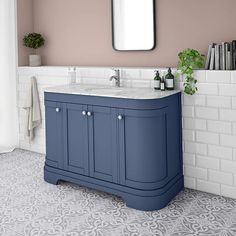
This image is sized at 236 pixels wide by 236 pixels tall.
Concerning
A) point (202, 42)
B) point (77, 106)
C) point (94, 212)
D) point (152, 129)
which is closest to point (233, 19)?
point (202, 42)

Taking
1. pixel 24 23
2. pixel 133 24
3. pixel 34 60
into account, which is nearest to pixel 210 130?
pixel 133 24

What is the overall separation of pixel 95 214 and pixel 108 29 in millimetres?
2136

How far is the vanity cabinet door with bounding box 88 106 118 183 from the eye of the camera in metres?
3.21

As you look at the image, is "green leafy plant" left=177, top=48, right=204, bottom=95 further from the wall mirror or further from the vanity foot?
the vanity foot

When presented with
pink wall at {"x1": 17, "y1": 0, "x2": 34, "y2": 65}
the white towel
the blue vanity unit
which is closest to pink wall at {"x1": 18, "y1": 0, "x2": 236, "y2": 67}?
pink wall at {"x1": 17, "y1": 0, "x2": 34, "y2": 65}

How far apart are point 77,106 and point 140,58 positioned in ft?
3.09

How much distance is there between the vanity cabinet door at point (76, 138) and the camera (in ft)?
11.2

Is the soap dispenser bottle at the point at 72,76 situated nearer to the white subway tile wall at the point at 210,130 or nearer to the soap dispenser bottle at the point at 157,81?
the white subway tile wall at the point at 210,130

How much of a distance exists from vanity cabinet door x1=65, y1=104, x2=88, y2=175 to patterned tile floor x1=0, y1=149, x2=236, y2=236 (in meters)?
0.25

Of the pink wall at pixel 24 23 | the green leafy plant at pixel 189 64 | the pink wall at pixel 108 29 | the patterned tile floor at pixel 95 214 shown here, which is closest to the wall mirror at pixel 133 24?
the pink wall at pixel 108 29

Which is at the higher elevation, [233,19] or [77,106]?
[233,19]

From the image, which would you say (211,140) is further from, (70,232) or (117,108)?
(70,232)

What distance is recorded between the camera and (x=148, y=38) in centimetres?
376

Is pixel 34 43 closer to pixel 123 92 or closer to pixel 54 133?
pixel 54 133
